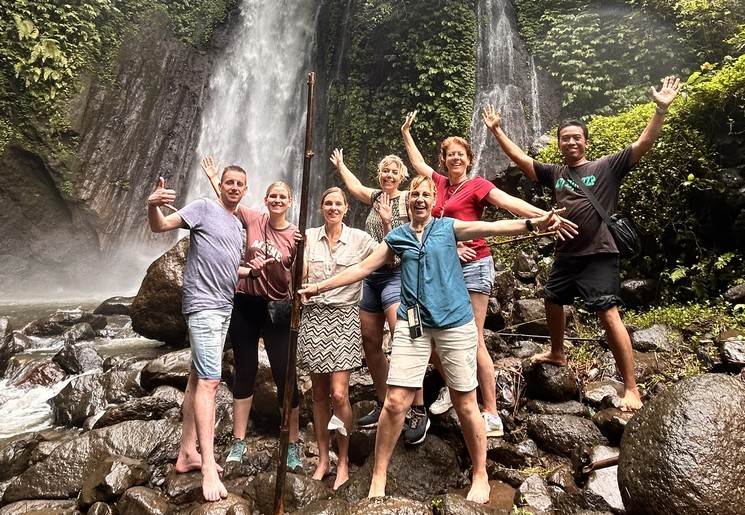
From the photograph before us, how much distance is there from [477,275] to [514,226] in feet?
2.61

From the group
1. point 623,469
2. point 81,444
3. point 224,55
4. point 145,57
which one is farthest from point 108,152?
point 623,469

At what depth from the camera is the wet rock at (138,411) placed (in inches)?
202

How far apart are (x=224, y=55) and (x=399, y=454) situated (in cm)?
1963

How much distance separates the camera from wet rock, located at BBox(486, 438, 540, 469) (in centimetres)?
361

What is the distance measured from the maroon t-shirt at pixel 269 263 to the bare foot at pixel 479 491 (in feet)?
6.80

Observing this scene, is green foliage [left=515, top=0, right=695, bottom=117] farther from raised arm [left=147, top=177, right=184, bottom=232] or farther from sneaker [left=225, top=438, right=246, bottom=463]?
sneaker [left=225, top=438, right=246, bottom=463]

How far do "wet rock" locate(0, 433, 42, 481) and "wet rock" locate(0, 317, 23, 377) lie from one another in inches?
153

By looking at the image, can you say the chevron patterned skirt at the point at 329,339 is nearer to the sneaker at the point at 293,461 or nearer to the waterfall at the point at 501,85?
the sneaker at the point at 293,461

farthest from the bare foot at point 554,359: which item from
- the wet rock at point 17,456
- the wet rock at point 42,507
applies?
the wet rock at point 17,456

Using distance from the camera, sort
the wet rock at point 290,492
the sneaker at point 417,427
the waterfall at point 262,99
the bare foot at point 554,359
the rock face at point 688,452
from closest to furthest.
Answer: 1. the rock face at point 688,452
2. the wet rock at point 290,492
3. the sneaker at point 417,427
4. the bare foot at point 554,359
5. the waterfall at point 262,99

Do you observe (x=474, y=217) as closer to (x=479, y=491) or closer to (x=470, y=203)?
(x=470, y=203)

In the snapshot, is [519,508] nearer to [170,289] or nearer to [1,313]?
[170,289]


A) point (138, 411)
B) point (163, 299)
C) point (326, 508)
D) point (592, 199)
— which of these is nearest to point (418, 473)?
point (326, 508)

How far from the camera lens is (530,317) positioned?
19.2 feet
